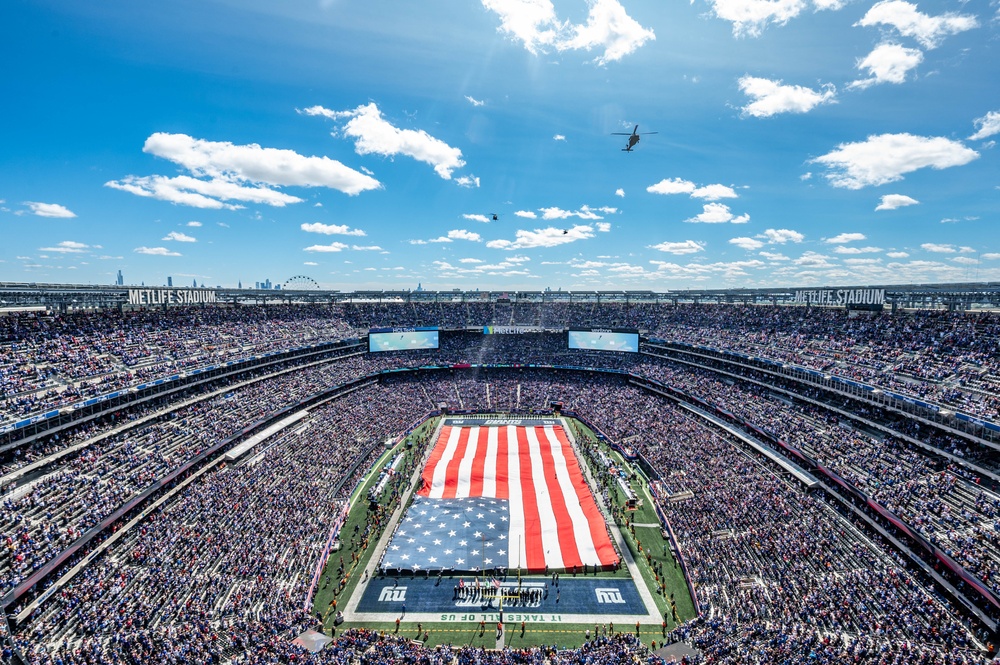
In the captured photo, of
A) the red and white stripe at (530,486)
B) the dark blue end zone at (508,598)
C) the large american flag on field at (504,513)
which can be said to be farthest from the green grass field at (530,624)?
the red and white stripe at (530,486)

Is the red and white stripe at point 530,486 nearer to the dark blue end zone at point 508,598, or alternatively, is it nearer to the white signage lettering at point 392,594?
the dark blue end zone at point 508,598

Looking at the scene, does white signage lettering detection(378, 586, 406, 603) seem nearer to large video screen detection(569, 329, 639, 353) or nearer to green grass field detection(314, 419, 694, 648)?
green grass field detection(314, 419, 694, 648)

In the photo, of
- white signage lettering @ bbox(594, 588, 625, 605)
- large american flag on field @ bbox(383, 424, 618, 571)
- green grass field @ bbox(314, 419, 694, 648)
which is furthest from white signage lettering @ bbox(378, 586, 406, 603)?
white signage lettering @ bbox(594, 588, 625, 605)

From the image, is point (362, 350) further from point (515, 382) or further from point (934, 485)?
point (934, 485)

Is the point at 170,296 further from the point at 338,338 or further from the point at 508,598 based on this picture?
the point at 508,598

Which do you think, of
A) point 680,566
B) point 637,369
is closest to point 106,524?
point 680,566
